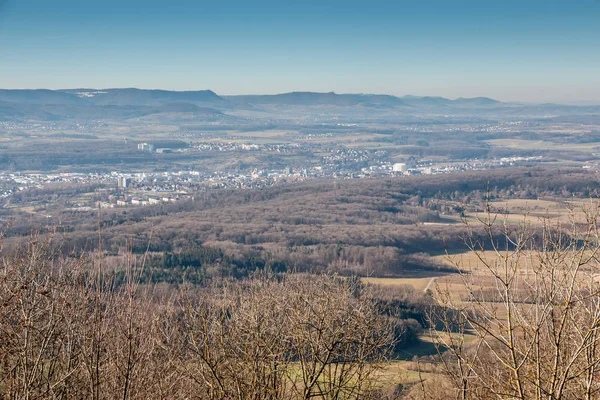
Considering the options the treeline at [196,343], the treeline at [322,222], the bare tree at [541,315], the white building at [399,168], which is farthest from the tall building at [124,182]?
the bare tree at [541,315]

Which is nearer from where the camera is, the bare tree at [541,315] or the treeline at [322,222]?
the bare tree at [541,315]

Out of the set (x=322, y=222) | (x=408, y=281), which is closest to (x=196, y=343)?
(x=408, y=281)

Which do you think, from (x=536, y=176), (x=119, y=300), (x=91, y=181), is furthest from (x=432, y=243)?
(x=91, y=181)

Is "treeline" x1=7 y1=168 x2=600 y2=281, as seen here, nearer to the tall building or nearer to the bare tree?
the tall building

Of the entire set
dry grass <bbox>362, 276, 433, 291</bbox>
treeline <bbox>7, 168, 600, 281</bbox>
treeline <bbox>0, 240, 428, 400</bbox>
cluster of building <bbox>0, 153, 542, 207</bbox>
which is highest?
treeline <bbox>0, 240, 428, 400</bbox>

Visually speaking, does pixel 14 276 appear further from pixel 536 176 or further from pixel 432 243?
pixel 536 176

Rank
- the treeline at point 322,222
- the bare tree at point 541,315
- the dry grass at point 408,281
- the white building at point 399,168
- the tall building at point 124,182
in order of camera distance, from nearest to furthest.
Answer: the bare tree at point 541,315
the dry grass at point 408,281
the treeline at point 322,222
the tall building at point 124,182
the white building at point 399,168

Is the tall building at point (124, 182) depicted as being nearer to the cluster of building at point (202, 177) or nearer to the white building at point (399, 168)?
the cluster of building at point (202, 177)

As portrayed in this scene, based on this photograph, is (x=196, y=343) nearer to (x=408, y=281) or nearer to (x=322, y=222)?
(x=408, y=281)

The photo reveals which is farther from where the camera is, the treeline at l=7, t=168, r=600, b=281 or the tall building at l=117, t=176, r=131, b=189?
the tall building at l=117, t=176, r=131, b=189

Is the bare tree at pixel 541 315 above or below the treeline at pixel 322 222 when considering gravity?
above

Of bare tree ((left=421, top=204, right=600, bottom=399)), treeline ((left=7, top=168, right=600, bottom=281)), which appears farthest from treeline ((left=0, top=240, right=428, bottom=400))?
treeline ((left=7, top=168, right=600, bottom=281))
